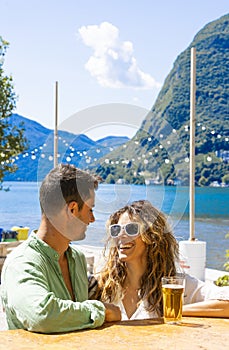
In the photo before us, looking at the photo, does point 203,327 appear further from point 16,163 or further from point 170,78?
point 170,78

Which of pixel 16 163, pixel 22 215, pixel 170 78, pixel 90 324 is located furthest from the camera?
pixel 22 215

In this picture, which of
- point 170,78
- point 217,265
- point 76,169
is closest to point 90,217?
point 76,169

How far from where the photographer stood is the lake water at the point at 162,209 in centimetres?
215

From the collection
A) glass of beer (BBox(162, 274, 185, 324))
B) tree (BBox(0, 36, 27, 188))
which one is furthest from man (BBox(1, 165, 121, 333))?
tree (BBox(0, 36, 27, 188))

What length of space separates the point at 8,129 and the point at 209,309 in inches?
391

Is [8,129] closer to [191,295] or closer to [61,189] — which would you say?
[191,295]

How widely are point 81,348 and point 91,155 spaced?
1.02m

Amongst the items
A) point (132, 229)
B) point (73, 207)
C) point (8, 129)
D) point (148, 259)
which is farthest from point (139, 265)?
point (8, 129)

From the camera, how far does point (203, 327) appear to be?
1.65 meters

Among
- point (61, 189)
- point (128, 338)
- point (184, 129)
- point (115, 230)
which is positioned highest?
point (184, 129)

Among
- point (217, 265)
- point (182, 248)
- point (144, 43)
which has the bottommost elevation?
point (217, 265)

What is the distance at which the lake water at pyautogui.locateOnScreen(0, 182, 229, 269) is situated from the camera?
2.15 m

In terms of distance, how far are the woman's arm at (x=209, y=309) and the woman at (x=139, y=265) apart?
23 cm

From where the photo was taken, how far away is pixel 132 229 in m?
2.12
